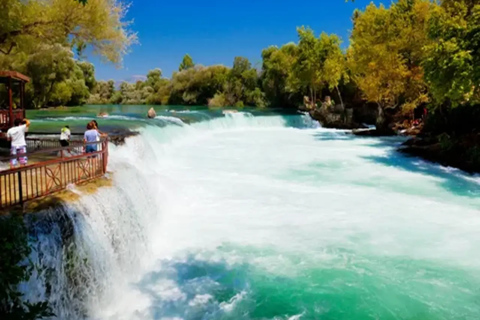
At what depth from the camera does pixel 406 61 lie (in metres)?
30.4

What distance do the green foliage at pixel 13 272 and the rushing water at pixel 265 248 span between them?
3.15ft

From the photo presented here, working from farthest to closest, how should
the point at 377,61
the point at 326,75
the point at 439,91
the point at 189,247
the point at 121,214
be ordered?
1. the point at 326,75
2. the point at 377,61
3. the point at 439,91
4. the point at 189,247
5. the point at 121,214

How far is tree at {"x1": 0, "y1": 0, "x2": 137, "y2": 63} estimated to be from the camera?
1666 cm

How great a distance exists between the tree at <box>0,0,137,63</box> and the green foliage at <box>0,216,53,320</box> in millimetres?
12447

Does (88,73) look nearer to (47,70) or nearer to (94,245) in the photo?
(47,70)

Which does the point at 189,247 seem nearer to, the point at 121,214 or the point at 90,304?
the point at 121,214

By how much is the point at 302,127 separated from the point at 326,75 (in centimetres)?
553

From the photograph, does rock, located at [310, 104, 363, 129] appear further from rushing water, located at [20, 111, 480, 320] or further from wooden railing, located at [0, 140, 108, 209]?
wooden railing, located at [0, 140, 108, 209]

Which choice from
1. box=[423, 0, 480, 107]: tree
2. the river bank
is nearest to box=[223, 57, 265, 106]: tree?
the river bank

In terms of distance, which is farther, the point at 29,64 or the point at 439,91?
the point at 29,64

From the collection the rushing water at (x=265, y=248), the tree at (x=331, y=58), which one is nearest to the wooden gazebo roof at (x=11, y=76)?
Answer: the rushing water at (x=265, y=248)

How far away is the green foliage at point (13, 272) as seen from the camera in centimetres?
455

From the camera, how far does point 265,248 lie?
32.6 feet

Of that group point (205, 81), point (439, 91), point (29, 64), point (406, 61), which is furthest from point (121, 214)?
point (205, 81)
